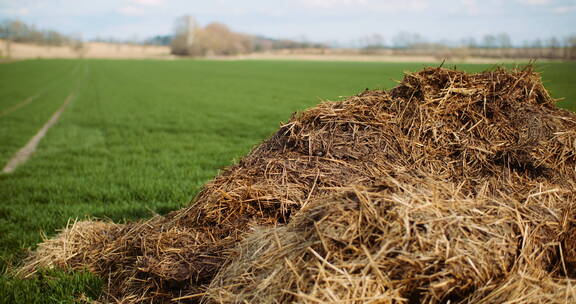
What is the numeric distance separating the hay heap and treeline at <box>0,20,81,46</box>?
617 ft

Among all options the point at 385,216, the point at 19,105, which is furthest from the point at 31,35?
the point at 385,216

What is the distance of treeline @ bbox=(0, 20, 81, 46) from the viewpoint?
170 m

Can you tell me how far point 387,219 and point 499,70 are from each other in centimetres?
270

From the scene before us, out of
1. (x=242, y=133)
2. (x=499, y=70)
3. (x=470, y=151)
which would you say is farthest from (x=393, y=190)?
(x=242, y=133)

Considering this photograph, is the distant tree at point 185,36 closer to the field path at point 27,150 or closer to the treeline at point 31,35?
the treeline at point 31,35

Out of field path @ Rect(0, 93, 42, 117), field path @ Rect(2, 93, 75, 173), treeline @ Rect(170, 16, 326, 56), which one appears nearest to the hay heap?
field path @ Rect(2, 93, 75, 173)

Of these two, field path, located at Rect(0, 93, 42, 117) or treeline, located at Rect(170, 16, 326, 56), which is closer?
field path, located at Rect(0, 93, 42, 117)

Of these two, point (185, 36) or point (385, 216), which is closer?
point (385, 216)

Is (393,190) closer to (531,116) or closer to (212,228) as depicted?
(212,228)

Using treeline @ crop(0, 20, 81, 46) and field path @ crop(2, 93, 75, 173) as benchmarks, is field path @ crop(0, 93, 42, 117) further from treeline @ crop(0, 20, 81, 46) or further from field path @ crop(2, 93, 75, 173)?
treeline @ crop(0, 20, 81, 46)

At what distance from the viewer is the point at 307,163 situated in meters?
3.99

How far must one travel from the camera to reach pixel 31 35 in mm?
185000

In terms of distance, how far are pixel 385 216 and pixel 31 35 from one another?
21829 centimetres

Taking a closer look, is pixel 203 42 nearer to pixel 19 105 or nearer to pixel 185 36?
pixel 185 36
